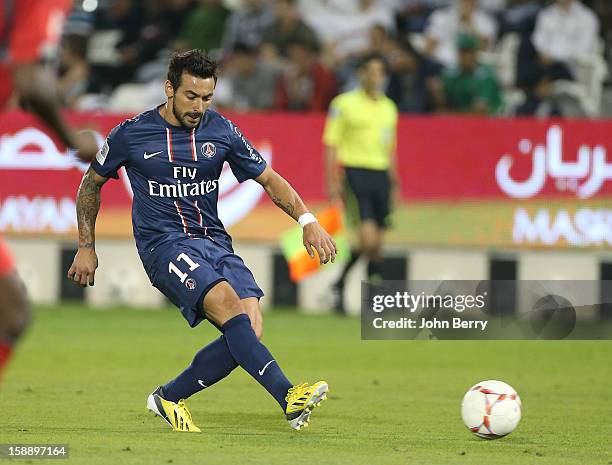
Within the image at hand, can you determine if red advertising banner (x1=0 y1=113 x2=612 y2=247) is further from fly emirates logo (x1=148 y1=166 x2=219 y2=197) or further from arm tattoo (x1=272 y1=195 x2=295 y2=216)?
arm tattoo (x1=272 y1=195 x2=295 y2=216)

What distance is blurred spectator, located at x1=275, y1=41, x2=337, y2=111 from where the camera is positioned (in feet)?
56.4

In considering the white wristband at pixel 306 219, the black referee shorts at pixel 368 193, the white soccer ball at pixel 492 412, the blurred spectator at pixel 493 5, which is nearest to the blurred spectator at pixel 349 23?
the blurred spectator at pixel 493 5

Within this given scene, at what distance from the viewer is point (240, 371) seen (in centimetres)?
1125

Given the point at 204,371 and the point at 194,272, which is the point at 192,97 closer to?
the point at 194,272

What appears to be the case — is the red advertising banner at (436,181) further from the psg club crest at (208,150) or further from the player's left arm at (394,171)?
the psg club crest at (208,150)

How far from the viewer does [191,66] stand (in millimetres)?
7617

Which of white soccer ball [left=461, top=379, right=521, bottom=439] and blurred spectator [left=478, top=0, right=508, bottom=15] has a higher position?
blurred spectator [left=478, top=0, right=508, bottom=15]

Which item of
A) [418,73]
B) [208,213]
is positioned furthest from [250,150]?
[418,73]

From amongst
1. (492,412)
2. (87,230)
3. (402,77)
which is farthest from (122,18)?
(492,412)

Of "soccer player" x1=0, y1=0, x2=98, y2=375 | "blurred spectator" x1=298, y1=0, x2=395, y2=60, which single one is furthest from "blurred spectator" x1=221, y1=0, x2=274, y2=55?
"soccer player" x1=0, y1=0, x2=98, y2=375

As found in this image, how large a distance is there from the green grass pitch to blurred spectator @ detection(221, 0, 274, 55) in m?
5.28

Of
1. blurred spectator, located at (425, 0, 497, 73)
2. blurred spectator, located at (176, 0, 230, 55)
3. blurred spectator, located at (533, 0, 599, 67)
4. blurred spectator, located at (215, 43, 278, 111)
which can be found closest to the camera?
blurred spectator, located at (215, 43, 278, 111)

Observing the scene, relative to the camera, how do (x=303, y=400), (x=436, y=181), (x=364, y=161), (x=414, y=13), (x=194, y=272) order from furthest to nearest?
(x=414, y=13) < (x=436, y=181) < (x=364, y=161) < (x=194, y=272) < (x=303, y=400)

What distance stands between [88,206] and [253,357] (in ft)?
4.30
